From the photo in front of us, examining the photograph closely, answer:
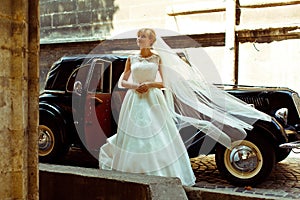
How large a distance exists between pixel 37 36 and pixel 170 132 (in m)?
3.68

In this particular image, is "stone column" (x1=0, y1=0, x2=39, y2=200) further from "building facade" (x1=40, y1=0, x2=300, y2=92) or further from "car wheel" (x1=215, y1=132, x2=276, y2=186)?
"building facade" (x1=40, y1=0, x2=300, y2=92)

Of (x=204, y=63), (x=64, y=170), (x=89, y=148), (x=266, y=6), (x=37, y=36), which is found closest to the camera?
(x=37, y=36)

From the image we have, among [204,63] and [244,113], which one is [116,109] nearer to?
[244,113]

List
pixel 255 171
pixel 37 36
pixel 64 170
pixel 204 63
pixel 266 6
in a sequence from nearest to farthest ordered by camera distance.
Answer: pixel 37 36
pixel 64 170
pixel 255 171
pixel 266 6
pixel 204 63

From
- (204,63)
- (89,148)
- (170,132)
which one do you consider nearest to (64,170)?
(170,132)

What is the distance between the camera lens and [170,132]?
5.61 m

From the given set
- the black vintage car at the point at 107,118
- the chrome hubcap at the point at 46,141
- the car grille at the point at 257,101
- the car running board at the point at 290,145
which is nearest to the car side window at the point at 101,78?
the black vintage car at the point at 107,118

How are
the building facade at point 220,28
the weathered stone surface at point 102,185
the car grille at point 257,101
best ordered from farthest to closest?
the building facade at point 220,28 → the car grille at point 257,101 → the weathered stone surface at point 102,185

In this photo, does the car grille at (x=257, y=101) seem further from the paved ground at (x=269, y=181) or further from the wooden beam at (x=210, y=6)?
the wooden beam at (x=210, y=6)

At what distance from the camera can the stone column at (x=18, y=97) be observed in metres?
1.92

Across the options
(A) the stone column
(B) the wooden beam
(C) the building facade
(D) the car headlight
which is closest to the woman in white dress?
(D) the car headlight

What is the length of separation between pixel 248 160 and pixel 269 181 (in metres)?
0.57

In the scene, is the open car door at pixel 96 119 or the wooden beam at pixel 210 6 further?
the wooden beam at pixel 210 6

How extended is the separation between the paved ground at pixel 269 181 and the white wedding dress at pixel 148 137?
19.5 inches
